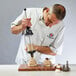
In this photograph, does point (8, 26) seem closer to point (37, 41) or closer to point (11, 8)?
point (11, 8)

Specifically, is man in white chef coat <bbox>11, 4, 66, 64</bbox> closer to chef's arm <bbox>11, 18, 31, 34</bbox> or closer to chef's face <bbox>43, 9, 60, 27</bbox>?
chef's arm <bbox>11, 18, 31, 34</bbox>

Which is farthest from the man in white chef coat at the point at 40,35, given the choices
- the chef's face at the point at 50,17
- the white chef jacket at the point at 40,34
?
the chef's face at the point at 50,17

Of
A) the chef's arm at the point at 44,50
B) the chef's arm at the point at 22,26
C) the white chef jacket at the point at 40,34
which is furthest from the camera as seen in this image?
the white chef jacket at the point at 40,34

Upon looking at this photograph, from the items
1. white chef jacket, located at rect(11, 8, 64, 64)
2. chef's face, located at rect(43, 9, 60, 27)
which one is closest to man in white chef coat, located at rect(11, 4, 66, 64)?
white chef jacket, located at rect(11, 8, 64, 64)

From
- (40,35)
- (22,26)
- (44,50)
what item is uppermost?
(22,26)

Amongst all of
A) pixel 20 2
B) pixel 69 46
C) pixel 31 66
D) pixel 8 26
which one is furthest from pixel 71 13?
pixel 31 66

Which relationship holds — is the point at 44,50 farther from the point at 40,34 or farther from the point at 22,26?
the point at 22,26

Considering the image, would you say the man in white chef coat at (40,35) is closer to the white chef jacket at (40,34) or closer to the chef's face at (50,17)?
the white chef jacket at (40,34)

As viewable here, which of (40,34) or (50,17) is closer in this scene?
(50,17)

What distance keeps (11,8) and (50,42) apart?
33.8 inches

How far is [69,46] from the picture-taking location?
8.23ft

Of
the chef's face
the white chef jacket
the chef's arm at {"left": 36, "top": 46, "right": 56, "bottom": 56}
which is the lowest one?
the chef's arm at {"left": 36, "top": 46, "right": 56, "bottom": 56}

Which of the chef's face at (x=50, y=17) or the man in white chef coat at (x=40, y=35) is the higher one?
the chef's face at (x=50, y=17)

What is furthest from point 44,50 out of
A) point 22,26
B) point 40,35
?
point 22,26
